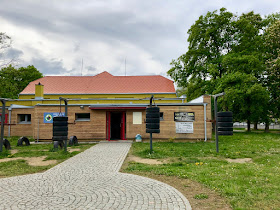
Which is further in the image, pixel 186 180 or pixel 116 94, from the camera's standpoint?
pixel 116 94

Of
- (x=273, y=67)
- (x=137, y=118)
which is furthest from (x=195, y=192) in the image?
(x=273, y=67)

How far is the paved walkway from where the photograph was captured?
4.32 m

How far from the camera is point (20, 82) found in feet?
136

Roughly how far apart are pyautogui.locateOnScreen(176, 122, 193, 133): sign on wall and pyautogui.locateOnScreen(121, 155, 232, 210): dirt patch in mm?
9880

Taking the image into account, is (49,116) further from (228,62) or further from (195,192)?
(228,62)

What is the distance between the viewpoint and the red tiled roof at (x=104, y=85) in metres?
28.5

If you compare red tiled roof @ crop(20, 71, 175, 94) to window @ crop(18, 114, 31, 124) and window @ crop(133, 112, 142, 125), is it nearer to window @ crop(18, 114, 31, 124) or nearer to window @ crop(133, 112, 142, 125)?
window @ crop(18, 114, 31, 124)

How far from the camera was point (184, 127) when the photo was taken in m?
16.4

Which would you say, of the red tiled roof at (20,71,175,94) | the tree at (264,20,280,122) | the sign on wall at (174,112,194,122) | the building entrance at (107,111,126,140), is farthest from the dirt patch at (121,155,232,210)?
the tree at (264,20,280,122)

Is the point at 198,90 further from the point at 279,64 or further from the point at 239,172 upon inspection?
the point at 239,172

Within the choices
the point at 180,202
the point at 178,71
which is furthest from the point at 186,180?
the point at 178,71

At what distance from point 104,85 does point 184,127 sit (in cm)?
1624

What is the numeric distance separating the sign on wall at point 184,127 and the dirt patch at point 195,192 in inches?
389

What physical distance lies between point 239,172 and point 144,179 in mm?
3173
